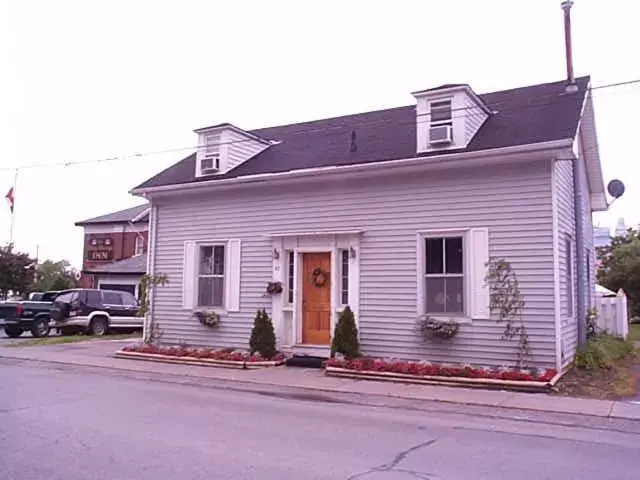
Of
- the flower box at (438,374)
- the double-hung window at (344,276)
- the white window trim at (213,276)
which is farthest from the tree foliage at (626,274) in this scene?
the white window trim at (213,276)

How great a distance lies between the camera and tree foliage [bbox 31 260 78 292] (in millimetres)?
49388

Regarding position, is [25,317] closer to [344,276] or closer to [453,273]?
[344,276]

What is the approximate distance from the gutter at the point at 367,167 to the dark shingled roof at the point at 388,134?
0.25 metres

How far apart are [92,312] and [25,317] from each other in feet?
7.15

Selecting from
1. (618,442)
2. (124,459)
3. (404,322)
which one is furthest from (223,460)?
(404,322)

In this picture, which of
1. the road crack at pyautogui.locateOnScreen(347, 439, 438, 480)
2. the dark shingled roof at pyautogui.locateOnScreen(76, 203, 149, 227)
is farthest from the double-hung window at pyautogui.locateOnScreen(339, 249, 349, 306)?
the dark shingled roof at pyautogui.locateOnScreen(76, 203, 149, 227)

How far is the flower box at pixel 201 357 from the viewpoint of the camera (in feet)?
42.0

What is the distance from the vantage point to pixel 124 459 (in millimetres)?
5609

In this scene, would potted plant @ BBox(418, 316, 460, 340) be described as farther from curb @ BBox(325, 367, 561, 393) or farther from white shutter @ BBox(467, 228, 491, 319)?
curb @ BBox(325, 367, 561, 393)

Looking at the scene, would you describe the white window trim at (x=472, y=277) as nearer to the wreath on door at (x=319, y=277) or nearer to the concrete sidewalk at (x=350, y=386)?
the concrete sidewalk at (x=350, y=386)

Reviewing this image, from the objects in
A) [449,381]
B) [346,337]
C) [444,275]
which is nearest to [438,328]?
[444,275]

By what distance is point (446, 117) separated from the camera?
12.7m

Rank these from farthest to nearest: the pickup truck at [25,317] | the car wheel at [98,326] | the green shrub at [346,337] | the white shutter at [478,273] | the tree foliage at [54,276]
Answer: the tree foliage at [54,276], the car wheel at [98,326], the pickup truck at [25,317], the green shrub at [346,337], the white shutter at [478,273]

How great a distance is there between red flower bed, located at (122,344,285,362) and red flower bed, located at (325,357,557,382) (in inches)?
65.8
